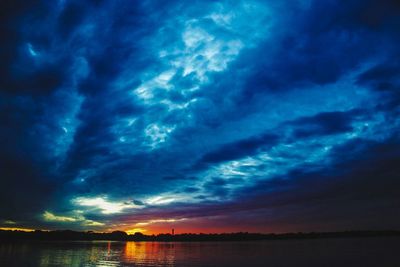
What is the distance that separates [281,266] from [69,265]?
4348cm

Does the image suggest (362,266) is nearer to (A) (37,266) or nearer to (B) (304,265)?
(B) (304,265)

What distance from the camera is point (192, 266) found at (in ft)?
201

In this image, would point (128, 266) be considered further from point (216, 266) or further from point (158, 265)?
point (216, 266)

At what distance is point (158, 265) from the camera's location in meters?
63.3

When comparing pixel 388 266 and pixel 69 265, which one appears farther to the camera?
pixel 69 265

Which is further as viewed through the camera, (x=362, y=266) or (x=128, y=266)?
(x=128, y=266)

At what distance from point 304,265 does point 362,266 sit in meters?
10.6

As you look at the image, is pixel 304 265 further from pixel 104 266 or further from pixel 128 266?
pixel 104 266

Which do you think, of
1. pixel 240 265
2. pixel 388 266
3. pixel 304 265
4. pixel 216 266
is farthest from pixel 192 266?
pixel 388 266

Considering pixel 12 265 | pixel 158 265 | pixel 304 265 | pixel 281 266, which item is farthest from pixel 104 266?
pixel 304 265

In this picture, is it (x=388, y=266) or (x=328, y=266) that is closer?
(x=388, y=266)

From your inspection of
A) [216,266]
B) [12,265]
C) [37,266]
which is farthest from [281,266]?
[12,265]

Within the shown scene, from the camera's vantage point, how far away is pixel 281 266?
198ft

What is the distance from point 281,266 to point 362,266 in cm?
1520
